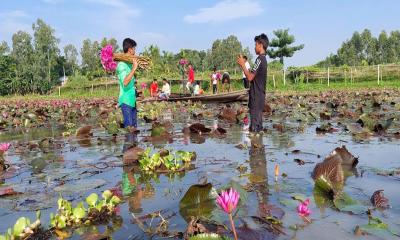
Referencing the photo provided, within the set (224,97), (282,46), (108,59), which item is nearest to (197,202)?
(108,59)

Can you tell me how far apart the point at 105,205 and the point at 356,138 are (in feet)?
14.1

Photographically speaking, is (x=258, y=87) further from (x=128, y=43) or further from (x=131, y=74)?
(x=128, y=43)

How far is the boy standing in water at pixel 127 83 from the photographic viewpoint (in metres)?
6.18

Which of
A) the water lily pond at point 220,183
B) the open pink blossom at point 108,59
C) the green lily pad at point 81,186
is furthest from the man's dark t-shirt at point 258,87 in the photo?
the green lily pad at point 81,186

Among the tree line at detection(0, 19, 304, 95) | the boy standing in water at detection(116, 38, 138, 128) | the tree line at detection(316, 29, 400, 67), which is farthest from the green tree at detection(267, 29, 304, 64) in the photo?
the boy standing in water at detection(116, 38, 138, 128)

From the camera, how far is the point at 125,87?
6.38 meters

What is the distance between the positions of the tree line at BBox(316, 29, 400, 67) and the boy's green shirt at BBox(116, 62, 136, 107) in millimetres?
66062

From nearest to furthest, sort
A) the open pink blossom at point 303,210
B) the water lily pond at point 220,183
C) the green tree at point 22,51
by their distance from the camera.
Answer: the water lily pond at point 220,183
the open pink blossom at point 303,210
the green tree at point 22,51

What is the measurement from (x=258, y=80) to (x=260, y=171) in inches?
106

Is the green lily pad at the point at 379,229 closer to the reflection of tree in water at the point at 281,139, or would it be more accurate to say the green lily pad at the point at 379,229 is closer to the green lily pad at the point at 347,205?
the green lily pad at the point at 347,205

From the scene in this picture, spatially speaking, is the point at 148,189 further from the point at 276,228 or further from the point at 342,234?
the point at 342,234

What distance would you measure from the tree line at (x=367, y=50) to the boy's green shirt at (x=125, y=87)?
217 feet

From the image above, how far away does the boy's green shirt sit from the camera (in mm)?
6305

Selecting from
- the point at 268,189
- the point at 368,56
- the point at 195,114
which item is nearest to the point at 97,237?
the point at 268,189
